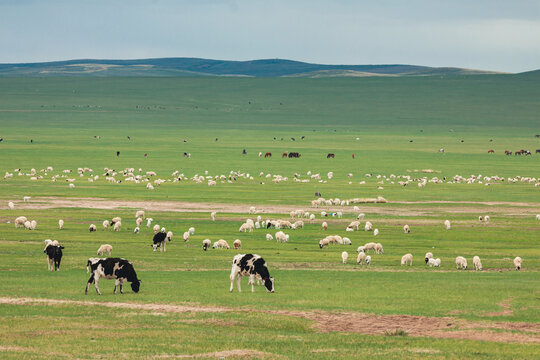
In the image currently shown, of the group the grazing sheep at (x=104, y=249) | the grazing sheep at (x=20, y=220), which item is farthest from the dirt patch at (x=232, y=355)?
the grazing sheep at (x=20, y=220)

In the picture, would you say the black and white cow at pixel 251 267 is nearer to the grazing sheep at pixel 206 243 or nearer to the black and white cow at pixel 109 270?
the black and white cow at pixel 109 270

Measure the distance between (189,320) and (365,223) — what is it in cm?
2456

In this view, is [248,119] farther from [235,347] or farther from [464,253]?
[235,347]

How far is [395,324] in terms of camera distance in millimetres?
19641

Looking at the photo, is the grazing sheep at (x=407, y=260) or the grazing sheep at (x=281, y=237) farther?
the grazing sheep at (x=281, y=237)

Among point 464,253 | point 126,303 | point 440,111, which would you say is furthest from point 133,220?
point 440,111

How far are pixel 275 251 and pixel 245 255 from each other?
1028 centimetres

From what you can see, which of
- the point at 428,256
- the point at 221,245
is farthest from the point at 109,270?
the point at 428,256

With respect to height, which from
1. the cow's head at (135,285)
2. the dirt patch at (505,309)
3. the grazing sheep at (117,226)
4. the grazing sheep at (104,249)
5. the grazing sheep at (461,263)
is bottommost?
the dirt patch at (505,309)

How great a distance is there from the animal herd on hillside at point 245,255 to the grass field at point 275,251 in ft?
1.37

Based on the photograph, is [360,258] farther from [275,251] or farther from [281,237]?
[281,237]

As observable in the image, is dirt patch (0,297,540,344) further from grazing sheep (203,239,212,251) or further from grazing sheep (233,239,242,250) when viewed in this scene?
grazing sheep (233,239,242,250)

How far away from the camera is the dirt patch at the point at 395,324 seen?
18609 millimetres

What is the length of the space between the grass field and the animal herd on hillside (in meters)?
0.42
